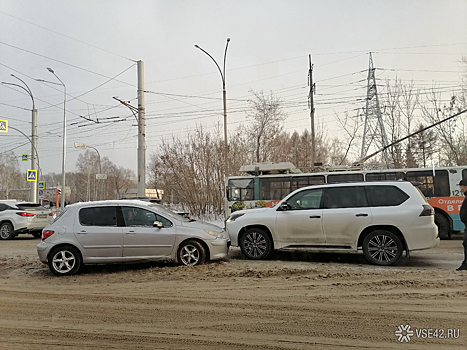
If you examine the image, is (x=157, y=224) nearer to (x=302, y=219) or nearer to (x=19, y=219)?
(x=302, y=219)

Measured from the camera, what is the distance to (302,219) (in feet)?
28.9

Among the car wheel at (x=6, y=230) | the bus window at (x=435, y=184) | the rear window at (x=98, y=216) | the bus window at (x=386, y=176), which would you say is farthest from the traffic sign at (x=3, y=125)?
the bus window at (x=435, y=184)

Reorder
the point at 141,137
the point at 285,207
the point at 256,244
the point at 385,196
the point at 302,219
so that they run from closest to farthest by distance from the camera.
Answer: the point at 385,196, the point at 302,219, the point at 285,207, the point at 256,244, the point at 141,137

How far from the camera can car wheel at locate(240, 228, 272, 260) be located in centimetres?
919

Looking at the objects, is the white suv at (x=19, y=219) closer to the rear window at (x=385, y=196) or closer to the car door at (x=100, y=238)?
the car door at (x=100, y=238)

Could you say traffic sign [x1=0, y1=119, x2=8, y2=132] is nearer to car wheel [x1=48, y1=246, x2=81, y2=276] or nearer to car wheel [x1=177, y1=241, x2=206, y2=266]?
car wheel [x1=48, y1=246, x2=81, y2=276]

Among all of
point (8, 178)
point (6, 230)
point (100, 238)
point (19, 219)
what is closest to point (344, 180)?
point (100, 238)

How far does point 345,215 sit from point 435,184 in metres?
7.51

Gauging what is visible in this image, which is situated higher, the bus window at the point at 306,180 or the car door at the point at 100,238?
the bus window at the point at 306,180

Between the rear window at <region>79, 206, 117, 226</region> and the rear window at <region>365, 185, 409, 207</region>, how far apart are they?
224 inches

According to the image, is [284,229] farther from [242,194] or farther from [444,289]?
[242,194]

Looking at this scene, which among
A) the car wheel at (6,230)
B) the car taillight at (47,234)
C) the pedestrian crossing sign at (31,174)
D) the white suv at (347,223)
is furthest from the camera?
the pedestrian crossing sign at (31,174)

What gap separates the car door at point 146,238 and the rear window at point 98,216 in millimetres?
272

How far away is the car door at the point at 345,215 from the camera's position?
8.33 meters
